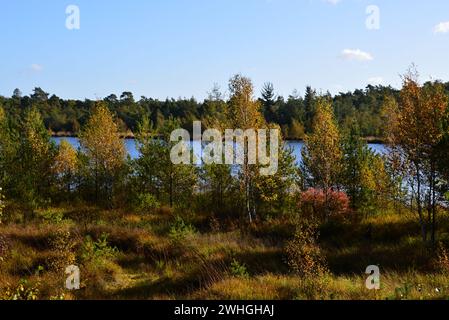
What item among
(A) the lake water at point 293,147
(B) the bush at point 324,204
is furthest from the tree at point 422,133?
(B) the bush at point 324,204

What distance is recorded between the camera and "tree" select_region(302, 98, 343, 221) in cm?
2569

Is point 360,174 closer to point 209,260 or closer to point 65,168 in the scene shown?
point 209,260

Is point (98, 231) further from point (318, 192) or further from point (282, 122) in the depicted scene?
point (282, 122)


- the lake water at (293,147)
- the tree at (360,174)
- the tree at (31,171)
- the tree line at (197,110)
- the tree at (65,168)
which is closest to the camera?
the tree at (360,174)

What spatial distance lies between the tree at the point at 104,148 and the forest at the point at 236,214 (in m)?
0.11

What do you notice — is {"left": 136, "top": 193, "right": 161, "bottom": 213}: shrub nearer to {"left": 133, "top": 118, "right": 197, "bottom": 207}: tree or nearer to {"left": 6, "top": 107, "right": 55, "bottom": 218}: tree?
{"left": 133, "top": 118, "right": 197, "bottom": 207}: tree

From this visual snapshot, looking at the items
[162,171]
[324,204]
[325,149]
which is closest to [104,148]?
[162,171]

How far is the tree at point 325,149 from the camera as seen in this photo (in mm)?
25688

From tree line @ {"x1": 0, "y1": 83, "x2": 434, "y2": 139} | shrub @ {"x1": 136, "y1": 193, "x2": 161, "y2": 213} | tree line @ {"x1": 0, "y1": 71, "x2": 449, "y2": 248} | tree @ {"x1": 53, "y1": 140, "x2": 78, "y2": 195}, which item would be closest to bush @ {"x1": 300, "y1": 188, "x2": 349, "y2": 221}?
tree line @ {"x1": 0, "y1": 71, "x2": 449, "y2": 248}

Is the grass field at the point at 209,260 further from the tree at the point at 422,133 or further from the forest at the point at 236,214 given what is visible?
the tree at the point at 422,133

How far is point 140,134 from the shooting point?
107 feet

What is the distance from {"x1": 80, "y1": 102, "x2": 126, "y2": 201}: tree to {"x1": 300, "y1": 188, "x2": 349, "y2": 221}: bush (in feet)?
46.5

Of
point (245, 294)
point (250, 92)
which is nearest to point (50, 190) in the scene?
point (250, 92)

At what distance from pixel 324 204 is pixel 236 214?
614cm
